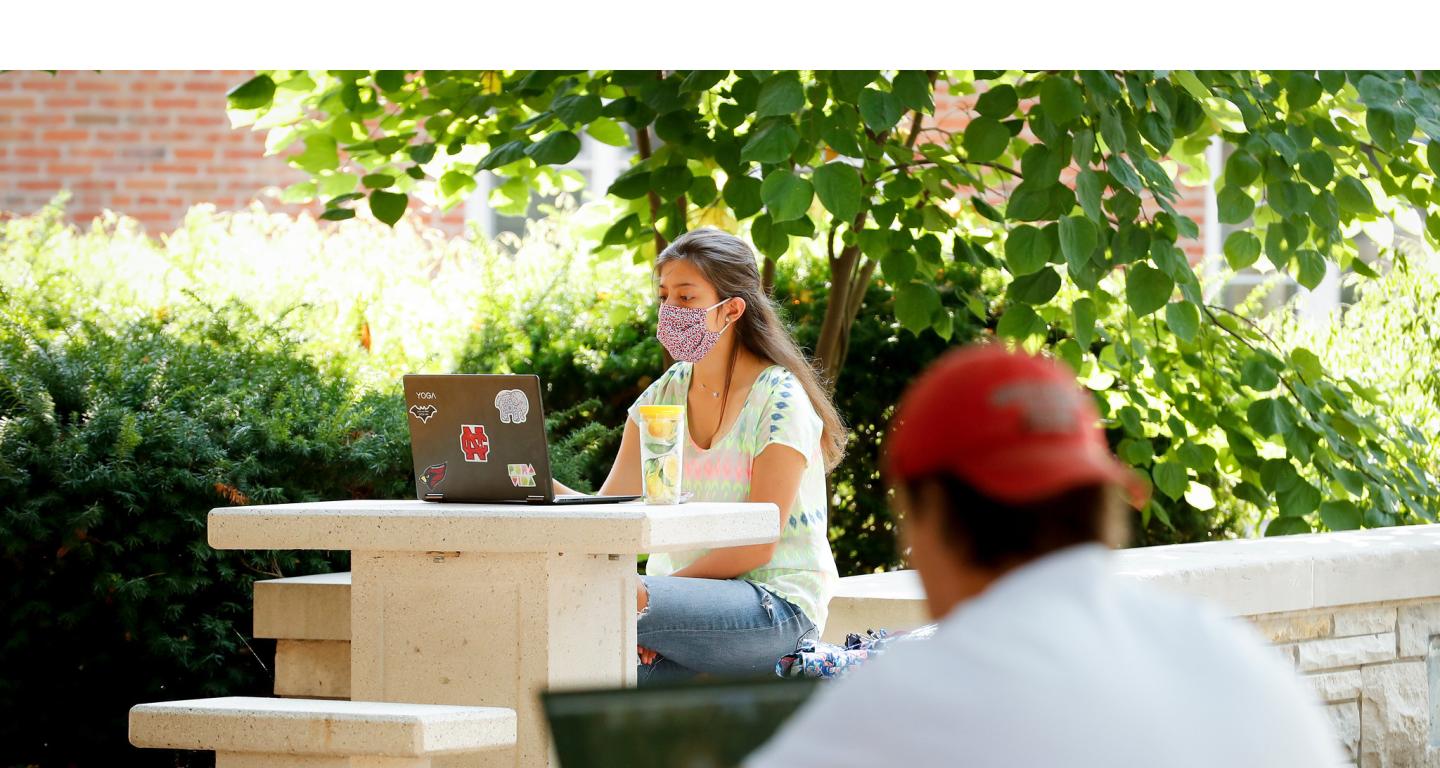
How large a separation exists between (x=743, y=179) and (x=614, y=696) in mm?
2969

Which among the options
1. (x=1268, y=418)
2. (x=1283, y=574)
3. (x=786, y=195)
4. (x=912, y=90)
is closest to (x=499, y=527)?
(x=786, y=195)

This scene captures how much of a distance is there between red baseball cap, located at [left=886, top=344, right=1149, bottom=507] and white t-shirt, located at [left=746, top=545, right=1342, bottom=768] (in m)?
0.06

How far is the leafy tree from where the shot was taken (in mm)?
4355

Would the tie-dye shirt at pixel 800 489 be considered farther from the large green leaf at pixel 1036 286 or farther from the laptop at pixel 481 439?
the large green leaf at pixel 1036 286

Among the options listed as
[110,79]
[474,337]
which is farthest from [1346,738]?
[110,79]

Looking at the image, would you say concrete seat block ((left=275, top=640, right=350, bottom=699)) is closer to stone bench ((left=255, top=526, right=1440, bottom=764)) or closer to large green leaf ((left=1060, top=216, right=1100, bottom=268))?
stone bench ((left=255, top=526, right=1440, bottom=764))

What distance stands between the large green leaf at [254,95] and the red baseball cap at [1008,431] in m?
3.93

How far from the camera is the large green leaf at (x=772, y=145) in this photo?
410cm

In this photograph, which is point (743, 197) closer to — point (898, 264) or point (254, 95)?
point (898, 264)

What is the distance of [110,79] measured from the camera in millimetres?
9289

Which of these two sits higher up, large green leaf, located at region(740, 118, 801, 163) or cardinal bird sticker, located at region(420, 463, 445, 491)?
large green leaf, located at region(740, 118, 801, 163)

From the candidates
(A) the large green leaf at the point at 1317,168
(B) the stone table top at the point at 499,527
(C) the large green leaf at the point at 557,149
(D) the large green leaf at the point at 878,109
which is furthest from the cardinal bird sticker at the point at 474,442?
(A) the large green leaf at the point at 1317,168

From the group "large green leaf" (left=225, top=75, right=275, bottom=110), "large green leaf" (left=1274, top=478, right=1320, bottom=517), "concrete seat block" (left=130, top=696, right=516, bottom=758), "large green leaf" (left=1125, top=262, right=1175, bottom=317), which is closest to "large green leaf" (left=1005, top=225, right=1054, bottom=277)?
"large green leaf" (left=1125, top=262, right=1175, bottom=317)
